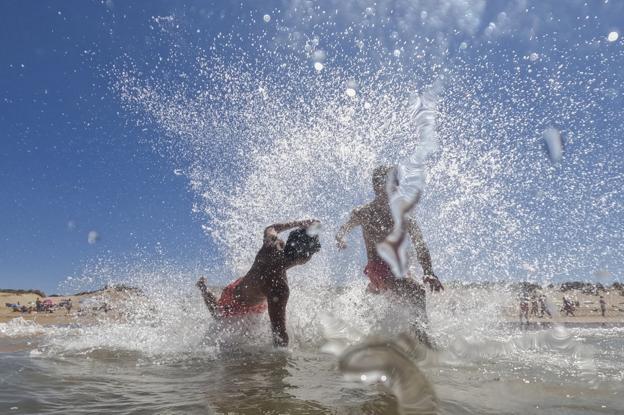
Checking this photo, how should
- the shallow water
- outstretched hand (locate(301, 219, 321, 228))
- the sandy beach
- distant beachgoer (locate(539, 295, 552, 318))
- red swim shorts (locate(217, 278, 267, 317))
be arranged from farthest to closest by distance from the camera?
distant beachgoer (locate(539, 295, 552, 318))
the sandy beach
red swim shorts (locate(217, 278, 267, 317))
outstretched hand (locate(301, 219, 321, 228))
the shallow water

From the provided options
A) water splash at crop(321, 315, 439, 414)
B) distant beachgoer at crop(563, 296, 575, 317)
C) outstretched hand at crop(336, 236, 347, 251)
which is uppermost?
→ outstretched hand at crop(336, 236, 347, 251)

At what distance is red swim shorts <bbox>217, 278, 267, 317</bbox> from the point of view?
19.7 ft

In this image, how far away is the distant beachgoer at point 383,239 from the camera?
554cm

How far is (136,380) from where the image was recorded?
4.07 meters

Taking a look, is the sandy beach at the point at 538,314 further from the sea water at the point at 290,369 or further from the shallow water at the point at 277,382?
the shallow water at the point at 277,382

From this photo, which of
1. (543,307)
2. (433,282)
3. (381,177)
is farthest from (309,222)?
(543,307)

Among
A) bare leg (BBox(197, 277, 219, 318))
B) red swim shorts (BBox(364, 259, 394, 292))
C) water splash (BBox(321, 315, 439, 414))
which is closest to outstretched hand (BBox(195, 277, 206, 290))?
bare leg (BBox(197, 277, 219, 318))

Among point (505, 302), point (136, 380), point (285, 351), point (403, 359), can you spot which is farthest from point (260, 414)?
point (505, 302)

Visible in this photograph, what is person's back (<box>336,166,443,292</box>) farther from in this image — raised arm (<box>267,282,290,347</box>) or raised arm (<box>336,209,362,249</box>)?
raised arm (<box>267,282,290,347</box>)

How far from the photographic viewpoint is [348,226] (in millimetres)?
6527

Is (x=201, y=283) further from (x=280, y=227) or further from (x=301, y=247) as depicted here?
(x=301, y=247)

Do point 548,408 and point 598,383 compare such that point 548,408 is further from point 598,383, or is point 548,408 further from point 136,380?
point 136,380

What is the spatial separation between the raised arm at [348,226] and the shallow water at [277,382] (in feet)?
5.26

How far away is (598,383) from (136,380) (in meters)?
4.25
